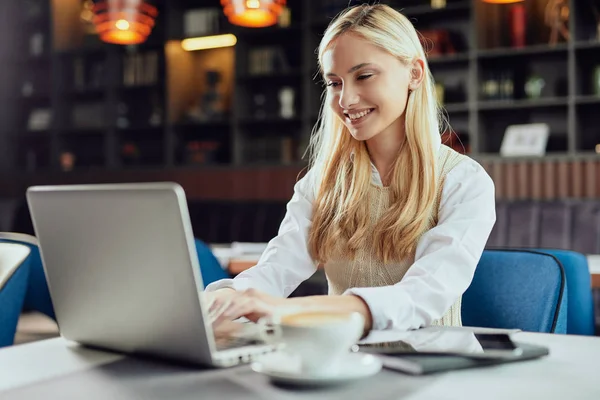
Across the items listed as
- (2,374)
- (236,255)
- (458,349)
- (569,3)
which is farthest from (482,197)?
(569,3)

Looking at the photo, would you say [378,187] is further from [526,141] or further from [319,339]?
[526,141]

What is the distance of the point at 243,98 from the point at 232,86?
29 cm

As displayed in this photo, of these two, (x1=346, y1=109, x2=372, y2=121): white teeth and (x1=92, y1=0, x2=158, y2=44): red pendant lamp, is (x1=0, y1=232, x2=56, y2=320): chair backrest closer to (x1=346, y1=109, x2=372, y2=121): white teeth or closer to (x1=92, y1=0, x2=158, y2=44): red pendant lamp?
(x1=346, y1=109, x2=372, y2=121): white teeth

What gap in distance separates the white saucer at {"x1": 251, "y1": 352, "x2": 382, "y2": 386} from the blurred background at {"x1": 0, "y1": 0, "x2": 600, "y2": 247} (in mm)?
3010

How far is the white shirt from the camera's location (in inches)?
43.8

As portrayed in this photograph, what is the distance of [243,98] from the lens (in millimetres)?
5844

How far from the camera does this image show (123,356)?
0.97 m

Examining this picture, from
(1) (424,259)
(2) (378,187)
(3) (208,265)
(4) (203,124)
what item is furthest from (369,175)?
(4) (203,124)

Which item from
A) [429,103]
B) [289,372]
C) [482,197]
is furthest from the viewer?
[429,103]

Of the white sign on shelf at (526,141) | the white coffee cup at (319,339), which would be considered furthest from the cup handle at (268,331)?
the white sign on shelf at (526,141)

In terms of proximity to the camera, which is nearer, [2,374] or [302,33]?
[2,374]

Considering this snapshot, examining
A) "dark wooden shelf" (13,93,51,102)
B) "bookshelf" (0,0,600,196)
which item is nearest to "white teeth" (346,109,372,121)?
"bookshelf" (0,0,600,196)

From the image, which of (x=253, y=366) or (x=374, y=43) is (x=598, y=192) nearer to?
(x=374, y=43)

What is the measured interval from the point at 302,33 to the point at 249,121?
0.80 meters
